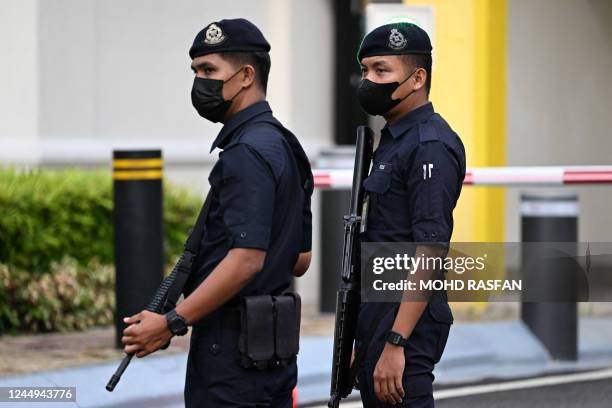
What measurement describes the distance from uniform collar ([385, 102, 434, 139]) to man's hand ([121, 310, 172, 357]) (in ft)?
3.00

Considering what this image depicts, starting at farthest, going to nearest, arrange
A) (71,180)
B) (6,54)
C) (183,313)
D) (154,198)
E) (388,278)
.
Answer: (6,54), (71,180), (154,198), (388,278), (183,313)

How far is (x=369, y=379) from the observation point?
4.23 m

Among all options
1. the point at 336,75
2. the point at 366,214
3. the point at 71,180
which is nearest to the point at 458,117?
the point at 336,75

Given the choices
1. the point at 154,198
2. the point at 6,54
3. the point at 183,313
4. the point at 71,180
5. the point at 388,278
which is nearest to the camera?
the point at 183,313

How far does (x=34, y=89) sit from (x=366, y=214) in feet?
23.7

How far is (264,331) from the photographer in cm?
404

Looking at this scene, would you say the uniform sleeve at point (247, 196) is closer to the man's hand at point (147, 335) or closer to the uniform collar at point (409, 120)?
the man's hand at point (147, 335)

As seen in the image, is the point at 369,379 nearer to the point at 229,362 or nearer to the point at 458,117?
the point at 229,362

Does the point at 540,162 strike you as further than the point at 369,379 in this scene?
Yes

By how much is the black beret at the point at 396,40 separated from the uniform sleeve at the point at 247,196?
559mm

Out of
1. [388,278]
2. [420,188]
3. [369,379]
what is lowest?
[369,379]

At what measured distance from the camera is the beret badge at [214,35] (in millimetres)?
4117

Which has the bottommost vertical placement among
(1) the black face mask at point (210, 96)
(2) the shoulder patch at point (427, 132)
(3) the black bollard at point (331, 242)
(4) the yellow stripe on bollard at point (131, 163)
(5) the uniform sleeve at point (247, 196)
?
(3) the black bollard at point (331, 242)

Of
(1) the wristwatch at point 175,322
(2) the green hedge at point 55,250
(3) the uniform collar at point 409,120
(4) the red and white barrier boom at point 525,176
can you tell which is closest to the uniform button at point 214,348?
(1) the wristwatch at point 175,322
